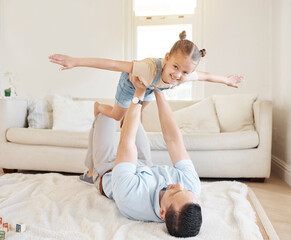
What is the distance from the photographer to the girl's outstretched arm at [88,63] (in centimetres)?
154

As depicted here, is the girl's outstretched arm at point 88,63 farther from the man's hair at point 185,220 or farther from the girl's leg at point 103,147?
the man's hair at point 185,220

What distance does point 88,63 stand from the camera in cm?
161

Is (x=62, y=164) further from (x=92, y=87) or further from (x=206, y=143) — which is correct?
(x=92, y=87)

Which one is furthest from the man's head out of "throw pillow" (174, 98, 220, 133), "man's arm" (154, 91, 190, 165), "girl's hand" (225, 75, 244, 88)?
"throw pillow" (174, 98, 220, 133)

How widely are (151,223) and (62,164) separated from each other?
158cm

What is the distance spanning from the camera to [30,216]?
1.52 metres

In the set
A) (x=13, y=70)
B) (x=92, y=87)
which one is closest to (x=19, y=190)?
(x=92, y=87)

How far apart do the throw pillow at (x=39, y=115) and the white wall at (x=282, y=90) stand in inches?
99.1

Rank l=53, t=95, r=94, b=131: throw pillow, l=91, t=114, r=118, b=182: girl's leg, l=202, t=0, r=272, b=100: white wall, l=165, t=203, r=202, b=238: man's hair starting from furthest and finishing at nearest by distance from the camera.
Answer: l=202, t=0, r=272, b=100: white wall → l=53, t=95, r=94, b=131: throw pillow → l=91, t=114, r=118, b=182: girl's leg → l=165, t=203, r=202, b=238: man's hair

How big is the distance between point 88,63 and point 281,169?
229 centimetres

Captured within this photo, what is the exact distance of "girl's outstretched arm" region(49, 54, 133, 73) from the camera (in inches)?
60.5

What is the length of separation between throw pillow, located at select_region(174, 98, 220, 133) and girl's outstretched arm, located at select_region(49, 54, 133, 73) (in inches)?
57.7

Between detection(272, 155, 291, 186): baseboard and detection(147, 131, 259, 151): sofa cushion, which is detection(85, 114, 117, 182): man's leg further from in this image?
detection(272, 155, 291, 186): baseboard

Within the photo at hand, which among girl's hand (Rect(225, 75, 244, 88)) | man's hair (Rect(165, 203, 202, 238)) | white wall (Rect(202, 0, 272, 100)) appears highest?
white wall (Rect(202, 0, 272, 100))
